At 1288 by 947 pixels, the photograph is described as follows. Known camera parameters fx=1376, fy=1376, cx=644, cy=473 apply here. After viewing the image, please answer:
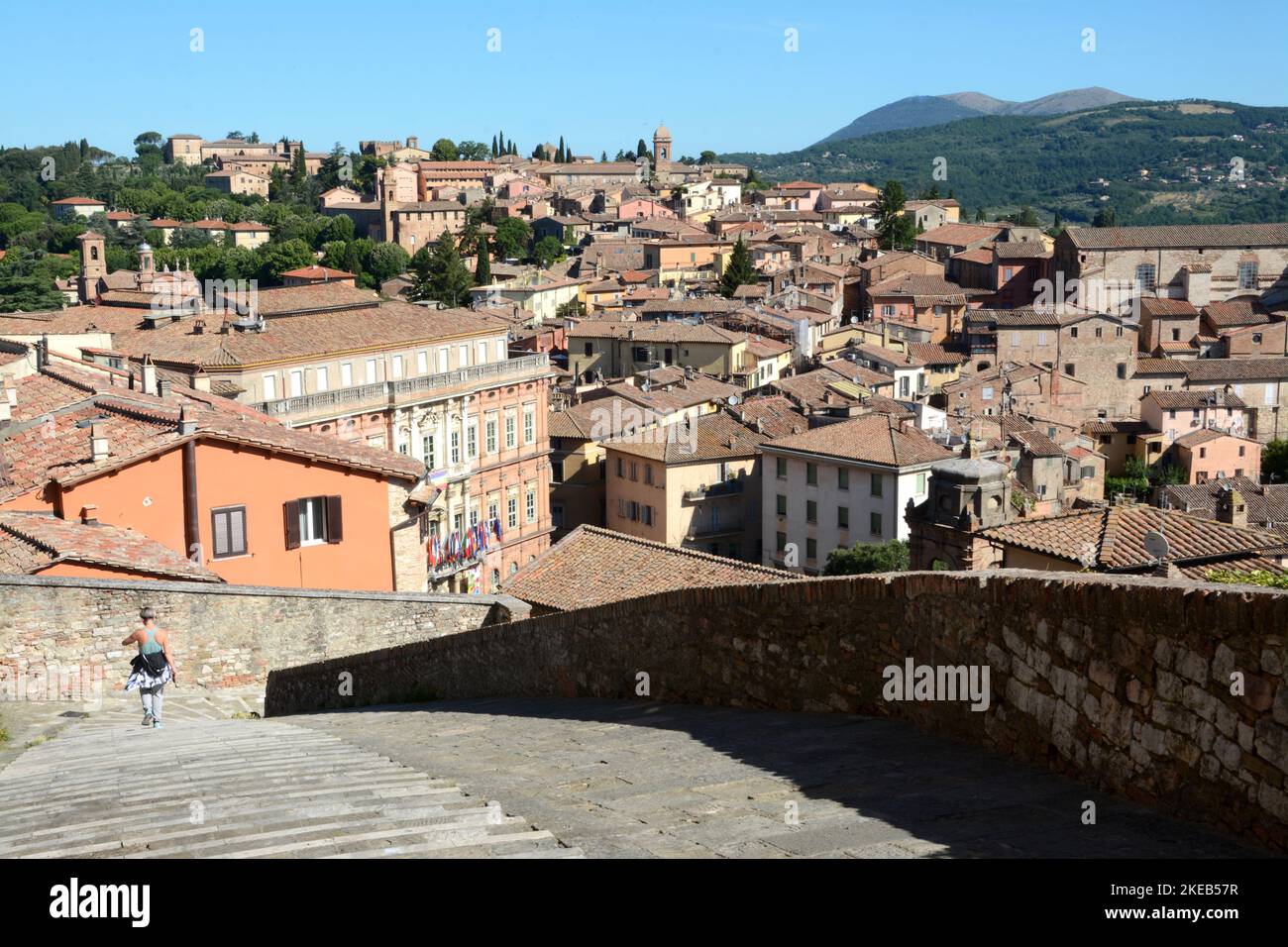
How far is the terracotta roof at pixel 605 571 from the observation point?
2072 cm

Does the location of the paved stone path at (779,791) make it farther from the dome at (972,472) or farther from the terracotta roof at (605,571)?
the dome at (972,472)

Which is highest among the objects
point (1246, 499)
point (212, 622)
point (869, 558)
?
point (212, 622)

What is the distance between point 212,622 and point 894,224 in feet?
377

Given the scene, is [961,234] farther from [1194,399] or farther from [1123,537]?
[1123,537]

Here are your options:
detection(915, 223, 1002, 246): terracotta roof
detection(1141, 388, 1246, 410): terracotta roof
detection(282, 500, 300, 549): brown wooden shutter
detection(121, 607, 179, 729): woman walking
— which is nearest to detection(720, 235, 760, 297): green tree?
detection(915, 223, 1002, 246): terracotta roof

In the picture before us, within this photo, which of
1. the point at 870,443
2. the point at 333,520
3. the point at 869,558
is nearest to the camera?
the point at 333,520

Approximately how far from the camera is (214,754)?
9367 mm

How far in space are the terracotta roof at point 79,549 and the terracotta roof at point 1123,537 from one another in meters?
11.8

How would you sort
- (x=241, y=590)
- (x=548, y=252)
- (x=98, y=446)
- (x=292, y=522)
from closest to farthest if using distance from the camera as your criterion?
(x=241, y=590), (x=98, y=446), (x=292, y=522), (x=548, y=252)

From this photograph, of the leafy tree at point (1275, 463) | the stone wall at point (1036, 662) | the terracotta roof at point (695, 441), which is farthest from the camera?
the leafy tree at point (1275, 463)

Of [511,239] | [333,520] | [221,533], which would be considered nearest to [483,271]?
[511,239]

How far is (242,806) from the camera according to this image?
6.73 m

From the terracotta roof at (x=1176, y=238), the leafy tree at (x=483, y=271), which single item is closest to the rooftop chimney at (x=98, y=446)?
the leafy tree at (x=483, y=271)
